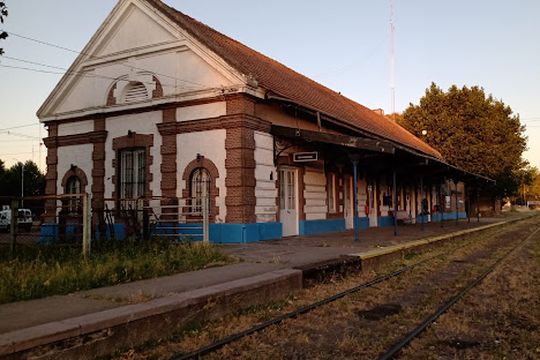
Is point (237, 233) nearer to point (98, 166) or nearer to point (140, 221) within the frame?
point (140, 221)

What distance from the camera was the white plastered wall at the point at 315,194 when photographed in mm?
18109

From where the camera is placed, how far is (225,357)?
16.0ft

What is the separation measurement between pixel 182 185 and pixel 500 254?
33.2 ft

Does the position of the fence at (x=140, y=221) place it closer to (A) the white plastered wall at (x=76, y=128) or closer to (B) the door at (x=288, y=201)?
(A) the white plastered wall at (x=76, y=128)

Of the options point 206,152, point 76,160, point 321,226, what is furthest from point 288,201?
point 76,160

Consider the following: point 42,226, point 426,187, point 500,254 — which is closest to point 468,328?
point 500,254

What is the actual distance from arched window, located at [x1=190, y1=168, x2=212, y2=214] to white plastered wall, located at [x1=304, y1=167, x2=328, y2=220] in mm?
4183

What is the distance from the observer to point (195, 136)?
15.7 metres

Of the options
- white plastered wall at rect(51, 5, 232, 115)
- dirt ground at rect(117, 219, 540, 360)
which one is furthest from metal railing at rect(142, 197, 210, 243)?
dirt ground at rect(117, 219, 540, 360)

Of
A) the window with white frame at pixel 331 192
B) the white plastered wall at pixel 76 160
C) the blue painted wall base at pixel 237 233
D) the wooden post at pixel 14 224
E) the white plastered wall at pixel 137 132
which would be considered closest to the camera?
the wooden post at pixel 14 224

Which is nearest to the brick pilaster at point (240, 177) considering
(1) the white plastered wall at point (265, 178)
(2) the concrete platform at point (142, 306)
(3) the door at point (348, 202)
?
(1) the white plastered wall at point (265, 178)

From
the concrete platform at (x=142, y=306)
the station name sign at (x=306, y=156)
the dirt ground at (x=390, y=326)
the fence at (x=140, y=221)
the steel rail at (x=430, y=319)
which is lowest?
the dirt ground at (x=390, y=326)

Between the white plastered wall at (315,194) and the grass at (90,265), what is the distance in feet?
24.6

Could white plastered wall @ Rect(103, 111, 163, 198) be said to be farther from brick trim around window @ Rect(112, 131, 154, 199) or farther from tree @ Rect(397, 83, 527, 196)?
tree @ Rect(397, 83, 527, 196)
